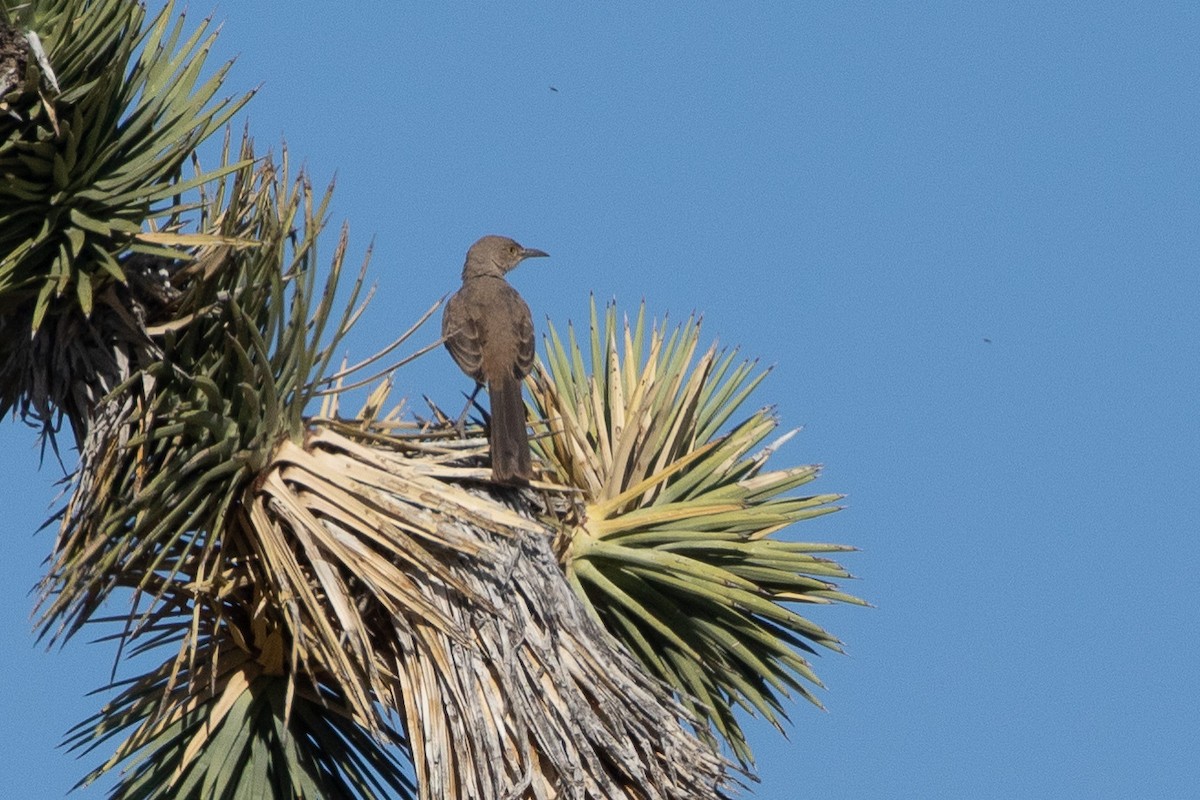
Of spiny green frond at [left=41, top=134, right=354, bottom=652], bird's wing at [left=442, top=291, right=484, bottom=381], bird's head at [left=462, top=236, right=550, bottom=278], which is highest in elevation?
bird's head at [left=462, top=236, right=550, bottom=278]

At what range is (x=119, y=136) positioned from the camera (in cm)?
589

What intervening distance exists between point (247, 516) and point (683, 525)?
1768mm

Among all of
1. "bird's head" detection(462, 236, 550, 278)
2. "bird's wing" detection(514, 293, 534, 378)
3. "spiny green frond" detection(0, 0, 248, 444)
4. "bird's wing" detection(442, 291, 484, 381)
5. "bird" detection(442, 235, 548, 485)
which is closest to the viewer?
"spiny green frond" detection(0, 0, 248, 444)

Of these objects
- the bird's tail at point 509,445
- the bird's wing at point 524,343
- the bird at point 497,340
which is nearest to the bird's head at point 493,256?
the bird at point 497,340

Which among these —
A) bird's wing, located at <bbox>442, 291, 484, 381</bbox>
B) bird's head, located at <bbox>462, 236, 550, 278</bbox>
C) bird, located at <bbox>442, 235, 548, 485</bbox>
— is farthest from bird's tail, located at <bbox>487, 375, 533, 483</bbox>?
bird's head, located at <bbox>462, 236, 550, 278</bbox>

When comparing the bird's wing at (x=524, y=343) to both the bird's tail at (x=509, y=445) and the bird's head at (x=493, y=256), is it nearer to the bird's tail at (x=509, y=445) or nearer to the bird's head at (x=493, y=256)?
the bird's tail at (x=509, y=445)

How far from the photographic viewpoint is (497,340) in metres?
8.09

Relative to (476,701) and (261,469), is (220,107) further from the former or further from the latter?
(476,701)

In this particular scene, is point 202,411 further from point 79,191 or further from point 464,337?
point 464,337

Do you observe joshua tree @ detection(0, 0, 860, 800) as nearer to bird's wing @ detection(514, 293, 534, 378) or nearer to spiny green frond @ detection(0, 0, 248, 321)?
spiny green frond @ detection(0, 0, 248, 321)

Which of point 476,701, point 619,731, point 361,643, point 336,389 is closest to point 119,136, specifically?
point 336,389

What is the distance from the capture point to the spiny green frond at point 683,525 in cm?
670

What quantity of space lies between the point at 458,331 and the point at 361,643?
2.73m

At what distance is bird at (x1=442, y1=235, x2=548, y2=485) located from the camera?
6.53m
